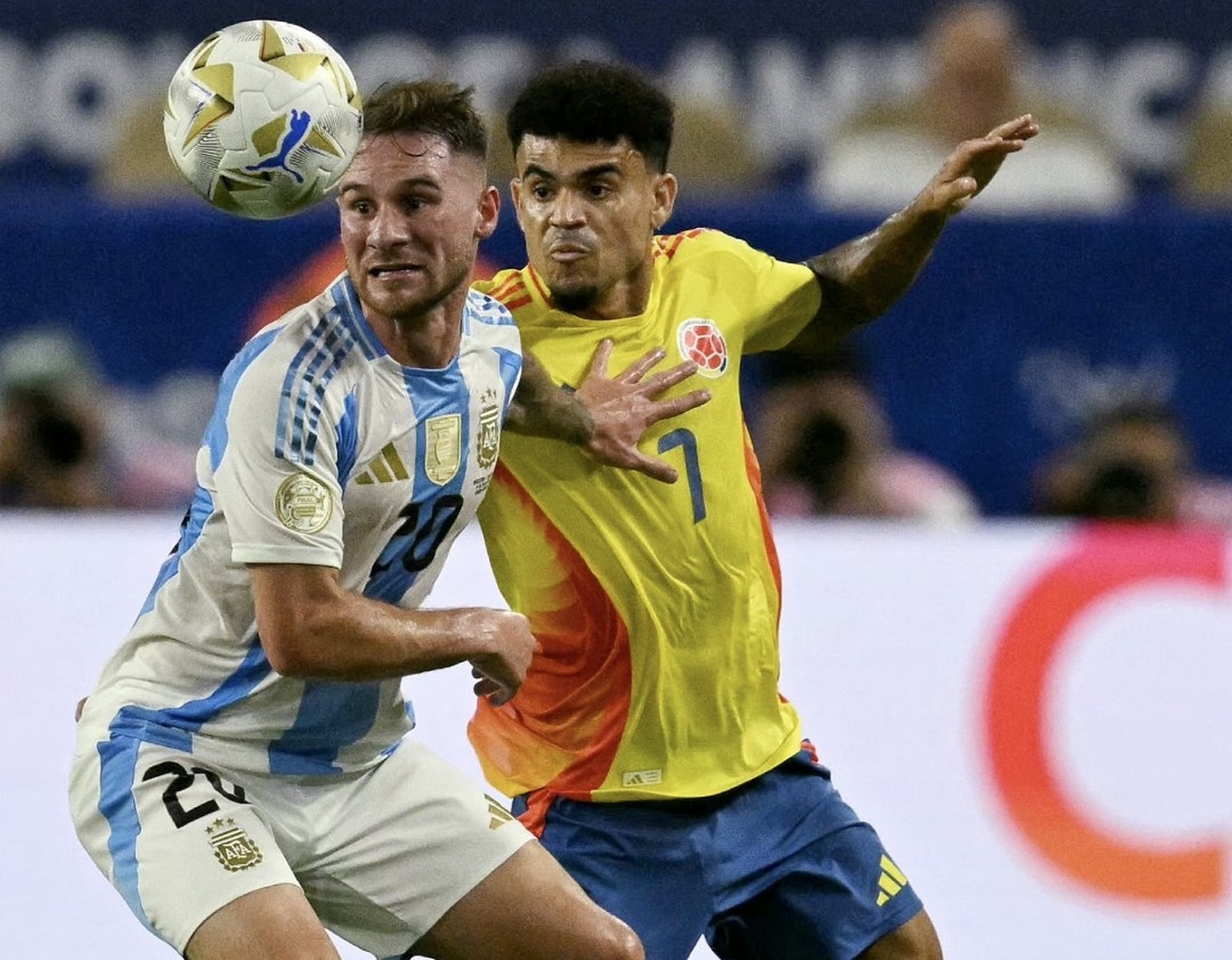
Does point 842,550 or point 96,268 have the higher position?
point 96,268

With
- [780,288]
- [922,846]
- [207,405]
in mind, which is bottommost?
[922,846]

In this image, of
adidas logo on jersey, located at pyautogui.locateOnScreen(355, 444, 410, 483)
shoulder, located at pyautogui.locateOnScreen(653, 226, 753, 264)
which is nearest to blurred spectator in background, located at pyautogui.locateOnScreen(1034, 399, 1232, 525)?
shoulder, located at pyautogui.locateOnScreen(653, 226, 753, 264)

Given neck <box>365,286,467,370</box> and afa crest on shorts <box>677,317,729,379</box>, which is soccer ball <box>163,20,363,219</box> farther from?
afa crest on shorts <box>677,317,729,379</box>

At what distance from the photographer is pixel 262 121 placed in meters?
4.17

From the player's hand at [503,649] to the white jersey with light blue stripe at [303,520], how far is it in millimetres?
273

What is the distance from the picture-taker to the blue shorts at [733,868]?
501 cm

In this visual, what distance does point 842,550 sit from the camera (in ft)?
21.7

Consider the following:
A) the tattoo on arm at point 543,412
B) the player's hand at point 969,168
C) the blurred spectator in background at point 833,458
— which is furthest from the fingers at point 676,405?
the blurred spectator in background at point 833,458

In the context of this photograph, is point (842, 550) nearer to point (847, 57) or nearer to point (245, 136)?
point (245, 136)

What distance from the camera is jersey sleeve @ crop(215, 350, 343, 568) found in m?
4.12

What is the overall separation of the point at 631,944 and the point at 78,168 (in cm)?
671

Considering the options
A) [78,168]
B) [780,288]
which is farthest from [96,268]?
[780,288]

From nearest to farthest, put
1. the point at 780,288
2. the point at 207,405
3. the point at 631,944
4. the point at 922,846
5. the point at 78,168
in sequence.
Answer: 1. the point at 631,944
2. the point at 780,288
3. the point at 922,846
4. the point at 207,405
5. the point at 78,168

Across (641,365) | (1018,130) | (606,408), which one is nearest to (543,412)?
(606,408)
